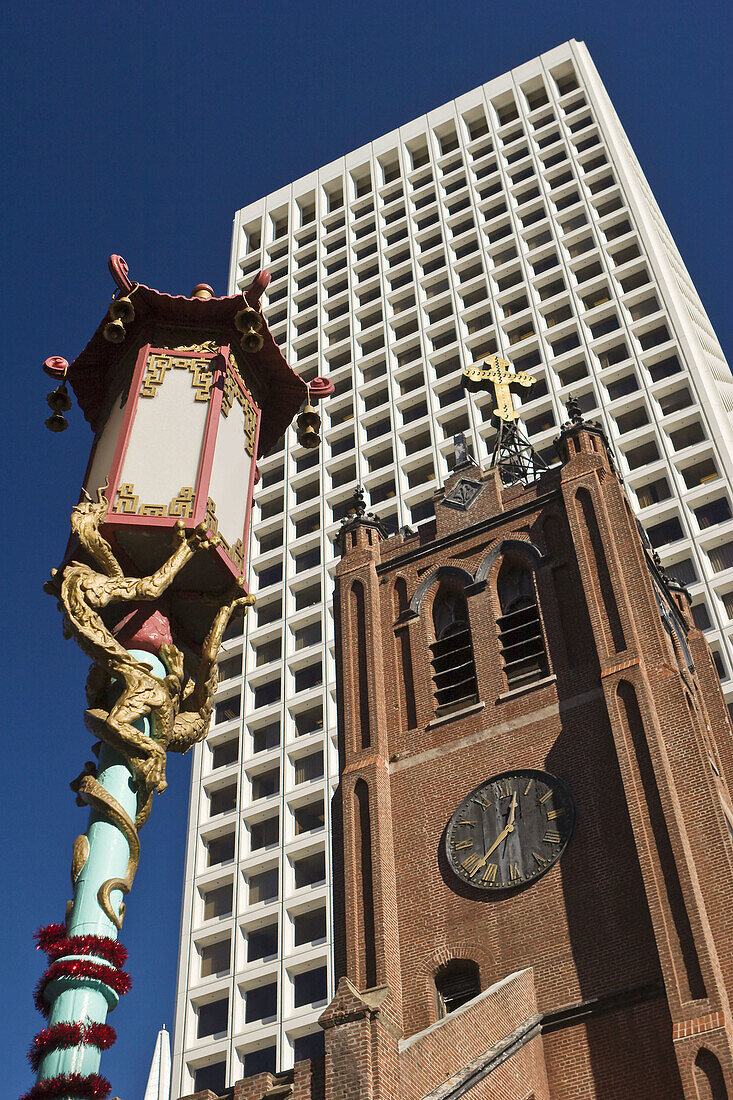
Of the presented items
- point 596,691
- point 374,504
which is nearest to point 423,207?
point 374,504

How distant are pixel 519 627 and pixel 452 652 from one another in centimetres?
182

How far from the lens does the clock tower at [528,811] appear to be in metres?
19.3

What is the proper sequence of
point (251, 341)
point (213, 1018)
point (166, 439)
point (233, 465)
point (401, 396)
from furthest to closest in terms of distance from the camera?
point (401, 396) → point (213, 1018) → point (251, 341) → point (233, 465) → point (166, 439)

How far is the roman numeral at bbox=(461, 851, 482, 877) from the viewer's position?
23500 mm

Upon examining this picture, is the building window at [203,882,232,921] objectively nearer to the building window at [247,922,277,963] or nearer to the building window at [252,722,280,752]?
the building window at [247,922,277,963]

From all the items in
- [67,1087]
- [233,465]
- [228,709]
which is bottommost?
[67,1087]

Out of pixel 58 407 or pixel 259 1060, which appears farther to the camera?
pixel 259 1060

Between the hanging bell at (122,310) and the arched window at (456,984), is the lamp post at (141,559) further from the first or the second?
the arched window at (456,984)

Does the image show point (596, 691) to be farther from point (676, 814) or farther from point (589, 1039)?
point (589, 1039)

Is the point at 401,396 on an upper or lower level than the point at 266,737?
upper

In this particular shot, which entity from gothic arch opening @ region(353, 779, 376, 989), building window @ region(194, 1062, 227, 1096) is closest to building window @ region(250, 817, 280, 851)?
building window @ region(194, 1062, 227, 1096)

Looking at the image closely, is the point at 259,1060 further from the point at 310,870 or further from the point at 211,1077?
the point at 310,870

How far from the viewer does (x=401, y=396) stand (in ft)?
217

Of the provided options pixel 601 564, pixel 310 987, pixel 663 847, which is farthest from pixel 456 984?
pixel 310 987
